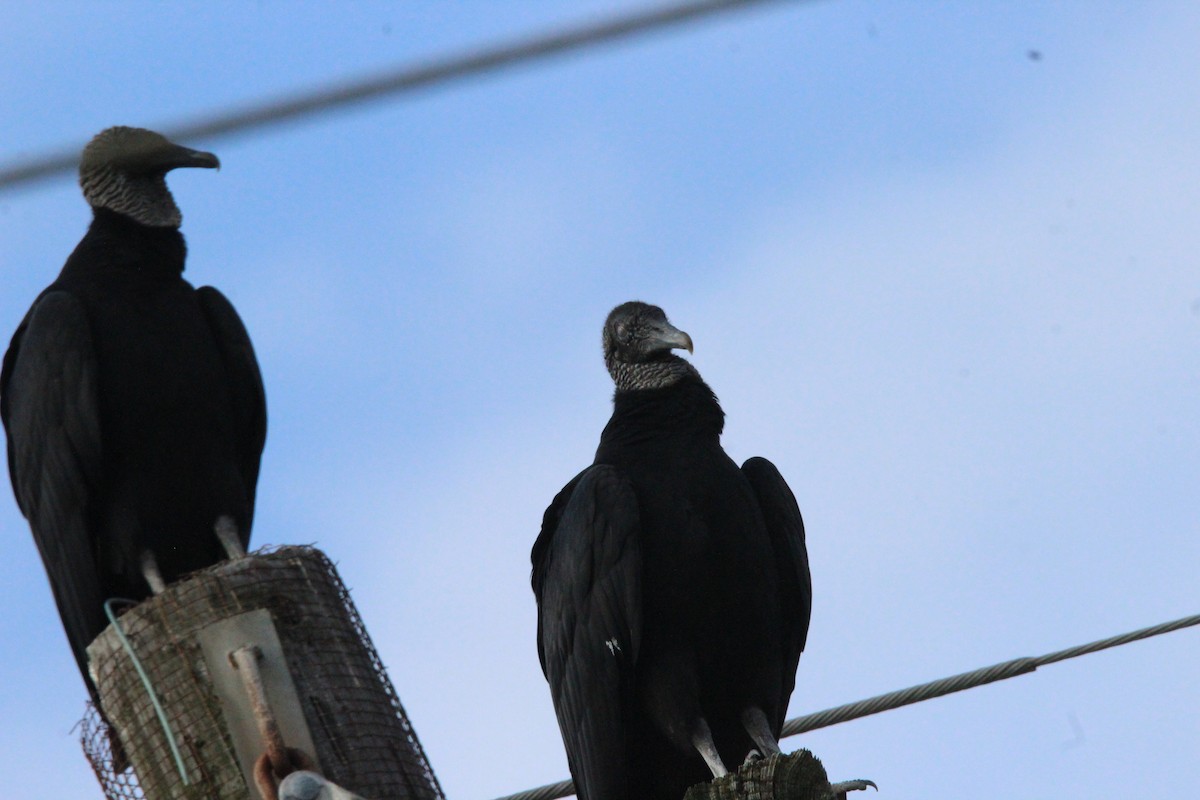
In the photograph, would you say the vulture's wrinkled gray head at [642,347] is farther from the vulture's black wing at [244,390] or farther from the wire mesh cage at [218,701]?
the wire mesh cage at [218,701]

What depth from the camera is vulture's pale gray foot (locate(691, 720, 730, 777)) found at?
4398 millimetres

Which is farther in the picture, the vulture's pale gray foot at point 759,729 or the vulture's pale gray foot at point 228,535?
the vulture's pale gray foot at point 228,535

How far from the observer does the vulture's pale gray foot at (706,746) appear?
4.40m

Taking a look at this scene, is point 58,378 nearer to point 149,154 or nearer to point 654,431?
point 149,154

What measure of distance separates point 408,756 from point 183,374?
1.83 meters

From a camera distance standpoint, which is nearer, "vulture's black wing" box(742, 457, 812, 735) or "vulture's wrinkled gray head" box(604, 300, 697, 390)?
"vulture's black wing" box(742, 457, 812, 735)

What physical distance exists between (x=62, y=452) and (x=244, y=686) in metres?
1.57

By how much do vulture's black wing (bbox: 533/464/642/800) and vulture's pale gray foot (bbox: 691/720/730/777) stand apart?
0.19 meters

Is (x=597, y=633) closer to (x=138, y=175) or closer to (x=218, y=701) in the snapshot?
(x=218, y=701)

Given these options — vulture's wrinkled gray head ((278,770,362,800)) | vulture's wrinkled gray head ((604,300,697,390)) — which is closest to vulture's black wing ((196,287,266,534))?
vulture's wrinkled gray head ((604,300,697,390))

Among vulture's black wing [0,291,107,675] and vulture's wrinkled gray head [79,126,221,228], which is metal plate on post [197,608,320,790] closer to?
vulture's black wing [0,291,107,675]

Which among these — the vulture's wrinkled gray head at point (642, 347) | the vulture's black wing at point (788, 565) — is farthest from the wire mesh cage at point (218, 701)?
the vulture's wrinkled gray head at point (642, 347)

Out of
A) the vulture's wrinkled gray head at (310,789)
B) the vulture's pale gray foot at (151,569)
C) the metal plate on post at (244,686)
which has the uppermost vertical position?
the vulture's pale gray foot at (151,569)

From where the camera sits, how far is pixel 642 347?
525 cm
